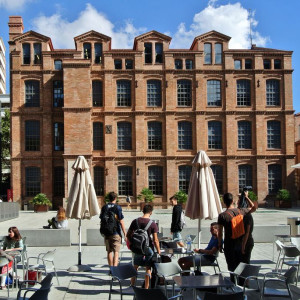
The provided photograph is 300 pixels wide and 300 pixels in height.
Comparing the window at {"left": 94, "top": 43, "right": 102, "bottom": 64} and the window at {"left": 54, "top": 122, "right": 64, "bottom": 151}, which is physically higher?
the window at {"left": 94, "top": 43, "right": 102, "bottom": 64}

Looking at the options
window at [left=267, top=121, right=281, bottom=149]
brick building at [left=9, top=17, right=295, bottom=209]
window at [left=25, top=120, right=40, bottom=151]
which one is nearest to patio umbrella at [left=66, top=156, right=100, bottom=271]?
brick building at [left=9, top=17, right=295, bottom=209]

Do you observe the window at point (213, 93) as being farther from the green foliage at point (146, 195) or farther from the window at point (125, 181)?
the green foliage at point (146, 195)

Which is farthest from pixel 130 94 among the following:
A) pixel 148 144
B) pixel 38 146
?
pixel 38 146

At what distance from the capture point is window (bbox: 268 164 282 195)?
3922 centimetres

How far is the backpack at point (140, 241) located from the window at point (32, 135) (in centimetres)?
3103

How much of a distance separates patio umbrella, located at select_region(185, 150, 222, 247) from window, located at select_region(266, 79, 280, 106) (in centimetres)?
3006

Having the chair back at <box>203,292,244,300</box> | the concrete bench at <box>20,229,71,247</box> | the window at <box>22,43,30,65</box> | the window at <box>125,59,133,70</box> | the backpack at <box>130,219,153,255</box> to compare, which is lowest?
the concrete bench at <box>20,229,71,247</box>

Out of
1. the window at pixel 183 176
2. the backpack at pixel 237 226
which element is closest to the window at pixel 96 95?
the window at pixel 183 176

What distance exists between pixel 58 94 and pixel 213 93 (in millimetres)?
13055

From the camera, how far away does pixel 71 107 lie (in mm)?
36719

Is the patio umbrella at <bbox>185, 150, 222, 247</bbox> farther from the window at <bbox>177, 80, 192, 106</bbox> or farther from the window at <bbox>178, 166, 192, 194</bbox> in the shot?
the window at <bbox>177, 80, 192, 106</bbox>

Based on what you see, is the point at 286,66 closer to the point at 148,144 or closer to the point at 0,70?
the point at 148,144

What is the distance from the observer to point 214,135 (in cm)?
3922

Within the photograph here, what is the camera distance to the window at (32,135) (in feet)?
126
